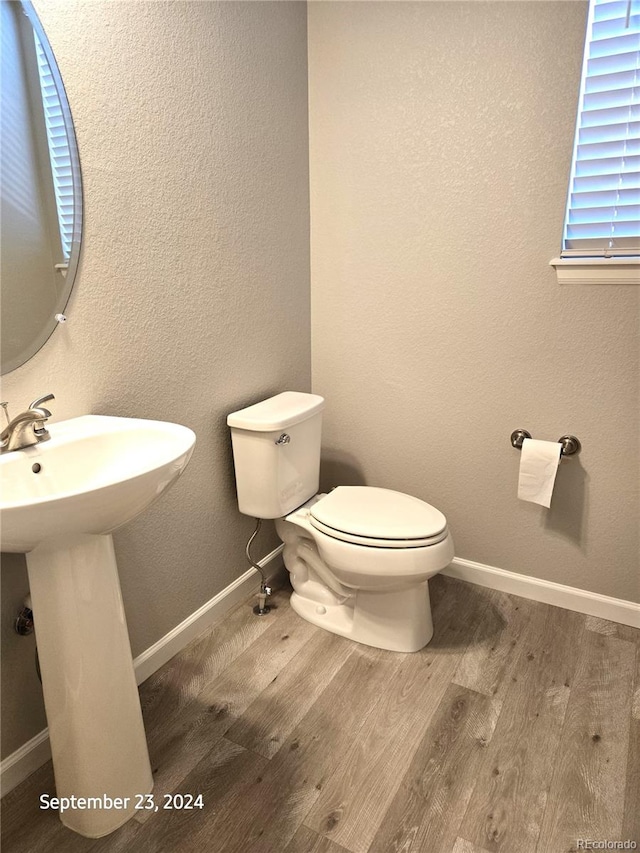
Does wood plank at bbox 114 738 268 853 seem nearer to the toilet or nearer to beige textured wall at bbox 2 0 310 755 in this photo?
beige textured wall at bbox 2 0 310 755

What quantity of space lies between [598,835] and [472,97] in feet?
6.49

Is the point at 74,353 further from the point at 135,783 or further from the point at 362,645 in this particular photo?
the point at 362,645

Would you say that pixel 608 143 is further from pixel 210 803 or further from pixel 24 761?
pixel 24 761

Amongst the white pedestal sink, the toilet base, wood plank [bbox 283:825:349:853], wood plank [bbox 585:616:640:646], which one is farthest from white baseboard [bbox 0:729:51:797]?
wood plank [bbox 585:616:640:646]

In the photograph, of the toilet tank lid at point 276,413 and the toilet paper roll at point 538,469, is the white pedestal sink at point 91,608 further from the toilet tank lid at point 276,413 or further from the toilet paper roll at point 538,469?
the toilet paper roll at point 538,469

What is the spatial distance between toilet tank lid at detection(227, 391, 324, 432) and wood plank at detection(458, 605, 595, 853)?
1017mm

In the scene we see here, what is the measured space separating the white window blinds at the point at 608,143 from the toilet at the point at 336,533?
37.7 inches

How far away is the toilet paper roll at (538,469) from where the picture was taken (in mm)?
1772

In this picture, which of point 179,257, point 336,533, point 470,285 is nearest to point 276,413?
point 336,533

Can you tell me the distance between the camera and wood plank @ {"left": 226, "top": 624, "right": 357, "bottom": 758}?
1.44 m

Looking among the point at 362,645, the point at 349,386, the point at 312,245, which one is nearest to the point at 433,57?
the point at 312,245

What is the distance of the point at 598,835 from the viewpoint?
3.93ft

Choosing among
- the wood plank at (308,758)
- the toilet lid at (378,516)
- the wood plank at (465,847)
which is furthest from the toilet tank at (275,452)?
the wood plank at (465,847)

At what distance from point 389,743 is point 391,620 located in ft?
1.25
